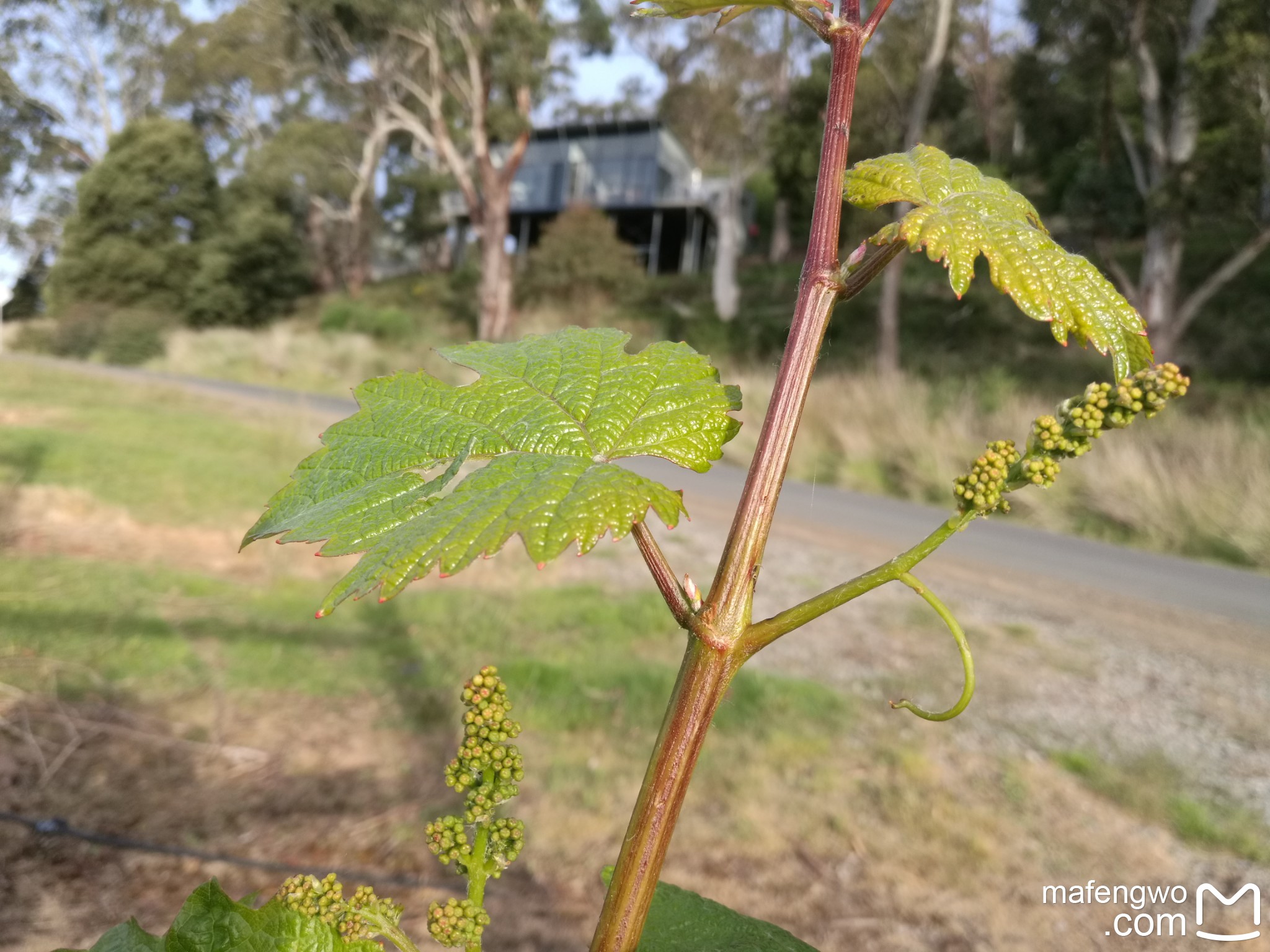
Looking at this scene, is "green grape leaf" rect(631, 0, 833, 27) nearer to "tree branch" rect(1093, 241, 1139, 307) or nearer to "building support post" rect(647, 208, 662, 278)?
Answer: "tree branch" rect(1093, 241, 1139, 307)

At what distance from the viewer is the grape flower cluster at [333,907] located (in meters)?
0.41

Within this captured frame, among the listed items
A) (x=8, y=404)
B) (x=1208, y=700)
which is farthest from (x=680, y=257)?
(x=1208, y=700)

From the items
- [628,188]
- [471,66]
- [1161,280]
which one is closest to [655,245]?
[628,188]

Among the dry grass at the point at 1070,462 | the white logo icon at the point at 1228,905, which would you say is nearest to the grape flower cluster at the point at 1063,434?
the white logo icon at the point at 1228,905

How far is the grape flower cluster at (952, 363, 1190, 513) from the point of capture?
0.36m

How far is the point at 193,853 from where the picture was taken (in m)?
1.64

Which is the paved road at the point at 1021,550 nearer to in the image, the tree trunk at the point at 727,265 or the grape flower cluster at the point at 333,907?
the grape flower cluster at the point at 333,907

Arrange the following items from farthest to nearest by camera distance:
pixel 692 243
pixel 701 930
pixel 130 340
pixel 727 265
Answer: pixel 692 243 < pixel 130 340 < pixel 727 265 < pixel 701 930

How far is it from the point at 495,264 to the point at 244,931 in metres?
16.5

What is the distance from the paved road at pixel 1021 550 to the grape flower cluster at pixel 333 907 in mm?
4523

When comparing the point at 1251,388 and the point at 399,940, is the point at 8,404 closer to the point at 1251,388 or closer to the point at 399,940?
the point at 399,940

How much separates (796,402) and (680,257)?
25861 millimetres

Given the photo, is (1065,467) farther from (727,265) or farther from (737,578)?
(727,265)

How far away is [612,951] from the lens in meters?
0.40
